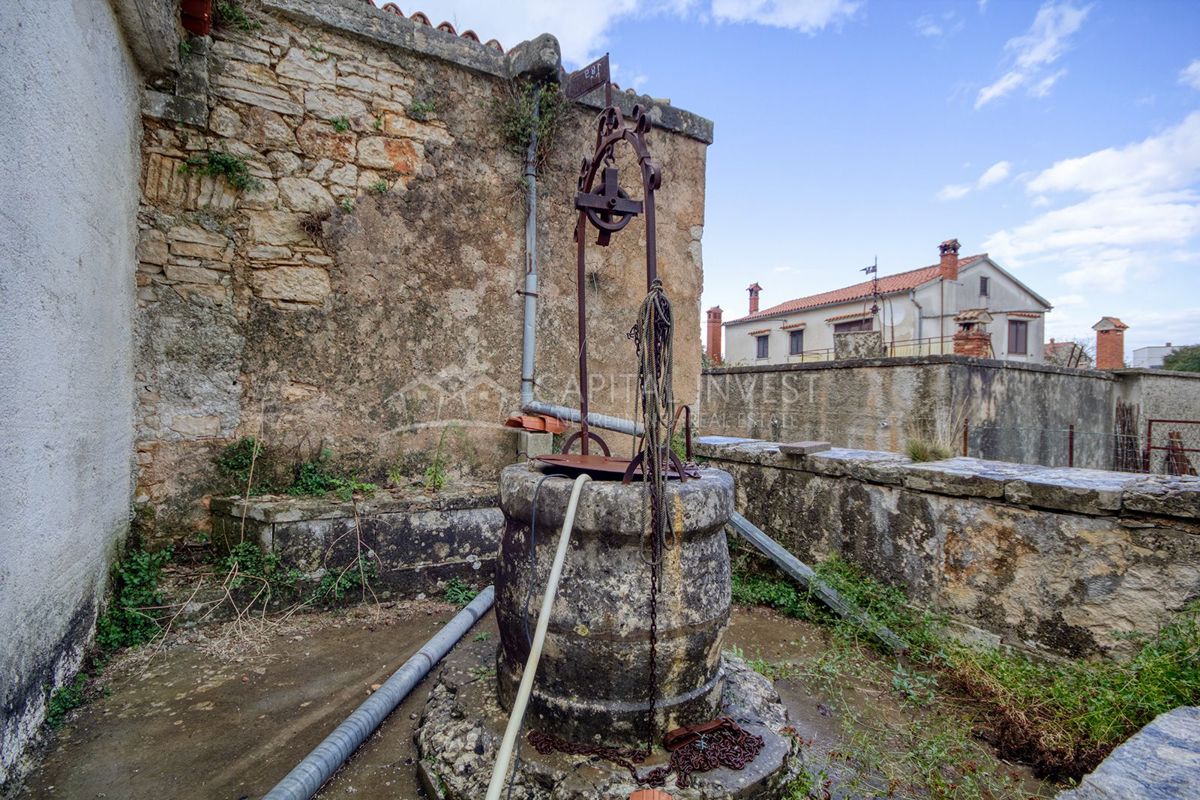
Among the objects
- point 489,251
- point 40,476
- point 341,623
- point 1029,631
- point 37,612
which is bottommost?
point 341,623

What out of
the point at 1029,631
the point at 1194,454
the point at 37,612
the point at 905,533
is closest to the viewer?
the point at 37,612

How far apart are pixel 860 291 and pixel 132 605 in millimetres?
26138

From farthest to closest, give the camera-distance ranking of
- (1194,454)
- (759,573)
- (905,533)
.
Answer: (1194,454) → (759,573) → (905,533)

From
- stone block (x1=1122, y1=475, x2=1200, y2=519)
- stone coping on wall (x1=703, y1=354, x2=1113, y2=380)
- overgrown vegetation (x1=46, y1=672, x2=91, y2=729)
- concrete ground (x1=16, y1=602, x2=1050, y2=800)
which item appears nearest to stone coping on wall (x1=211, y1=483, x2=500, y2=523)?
concrete ground (x1=16, y1=602, x2=1050, y2=800)

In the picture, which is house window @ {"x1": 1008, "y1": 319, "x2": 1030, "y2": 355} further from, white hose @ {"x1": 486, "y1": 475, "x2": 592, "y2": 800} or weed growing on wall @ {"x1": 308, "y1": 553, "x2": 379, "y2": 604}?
white hose @ {"x1": 486, "y1": 475, "x2": 592, "y2": 800}

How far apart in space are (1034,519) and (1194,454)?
1334cm

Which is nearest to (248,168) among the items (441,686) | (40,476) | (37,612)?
(40,476)

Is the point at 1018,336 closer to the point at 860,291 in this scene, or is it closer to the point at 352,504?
the point at 860,291

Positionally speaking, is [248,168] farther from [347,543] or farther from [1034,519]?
[1034,519]

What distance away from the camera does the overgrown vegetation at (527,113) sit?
198 inches

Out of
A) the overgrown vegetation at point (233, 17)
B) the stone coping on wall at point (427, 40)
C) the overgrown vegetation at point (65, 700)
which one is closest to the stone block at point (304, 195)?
the overgrown vegetation at point (233, 17)

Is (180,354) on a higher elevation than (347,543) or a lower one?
higher

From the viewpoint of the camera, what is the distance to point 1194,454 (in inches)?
459

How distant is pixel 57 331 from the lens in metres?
2.55
